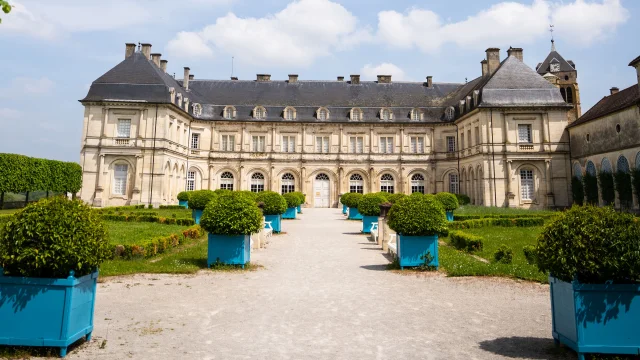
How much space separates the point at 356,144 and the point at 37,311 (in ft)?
109

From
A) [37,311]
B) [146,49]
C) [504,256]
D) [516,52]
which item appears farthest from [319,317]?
[146,49]

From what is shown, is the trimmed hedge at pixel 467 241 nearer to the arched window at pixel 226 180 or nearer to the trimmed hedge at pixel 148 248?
the trimmed hedge at pixel 148 248

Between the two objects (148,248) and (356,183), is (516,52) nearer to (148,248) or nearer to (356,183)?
(356,183)

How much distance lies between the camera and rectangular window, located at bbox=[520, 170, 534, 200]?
2868 cm

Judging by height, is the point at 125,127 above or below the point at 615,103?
below

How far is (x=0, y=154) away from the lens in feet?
76.8

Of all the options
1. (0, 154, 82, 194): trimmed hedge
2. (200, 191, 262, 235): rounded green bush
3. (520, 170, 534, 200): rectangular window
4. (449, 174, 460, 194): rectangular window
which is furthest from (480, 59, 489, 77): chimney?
(0, 154, 82, 194): trimmed hedge

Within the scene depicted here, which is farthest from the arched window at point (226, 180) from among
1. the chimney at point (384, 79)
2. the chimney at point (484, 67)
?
the chimney at point (484, 67)

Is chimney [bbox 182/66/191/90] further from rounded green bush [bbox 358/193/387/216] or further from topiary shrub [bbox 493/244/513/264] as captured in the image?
topiary shrub [bbox 493/244/513/264]

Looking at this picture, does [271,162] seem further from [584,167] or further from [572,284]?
[572,284]

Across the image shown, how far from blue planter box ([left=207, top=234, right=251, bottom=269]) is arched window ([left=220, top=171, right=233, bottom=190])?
27.2m

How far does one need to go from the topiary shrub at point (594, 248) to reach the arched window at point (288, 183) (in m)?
32.2

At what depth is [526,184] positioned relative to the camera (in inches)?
1138

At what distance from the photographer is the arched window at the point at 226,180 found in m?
35.8
